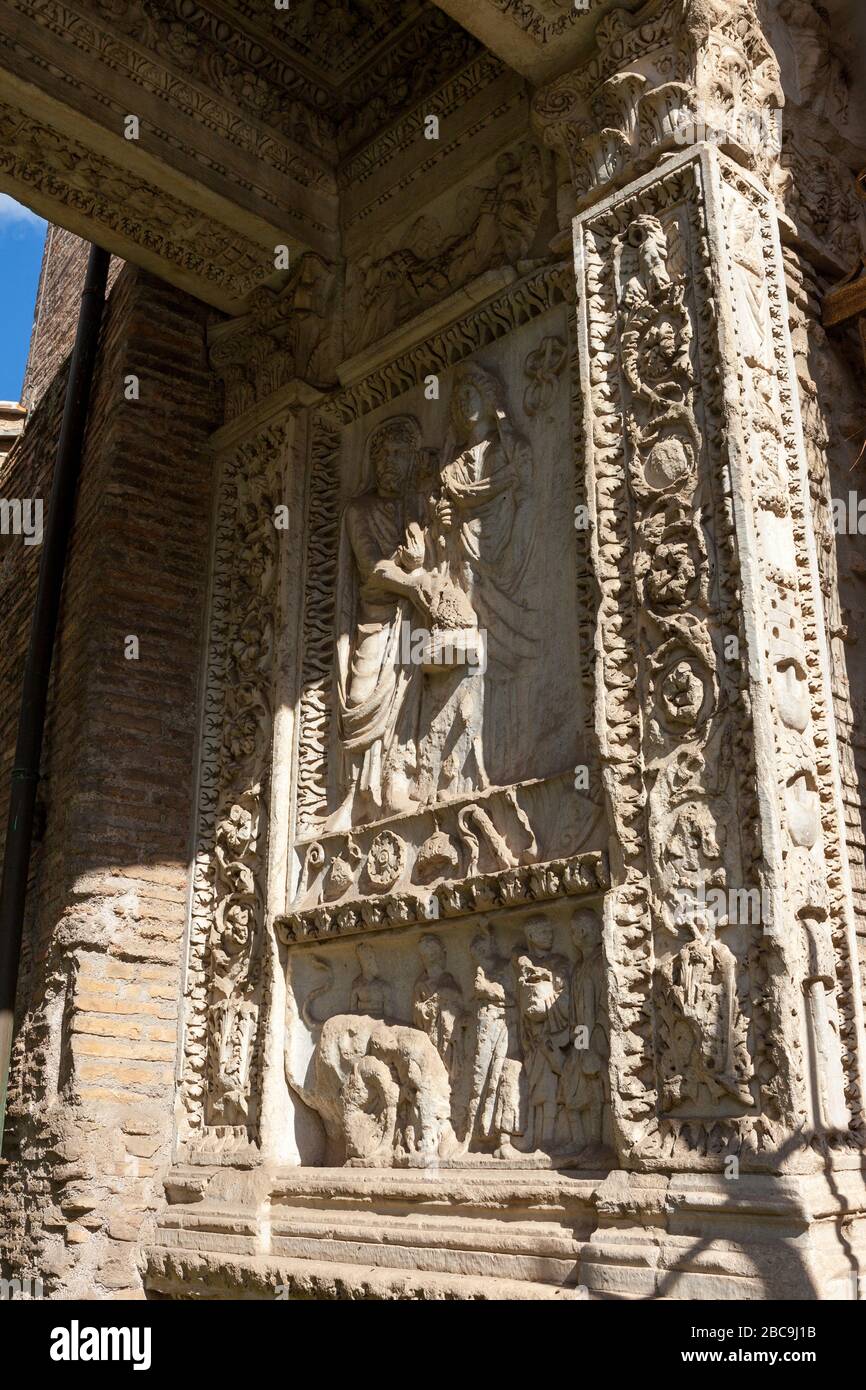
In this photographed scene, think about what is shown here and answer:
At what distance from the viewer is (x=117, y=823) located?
5.96m

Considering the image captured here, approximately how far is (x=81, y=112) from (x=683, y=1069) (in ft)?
15.0

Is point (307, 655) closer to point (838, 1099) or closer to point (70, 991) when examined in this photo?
point (70, 991)

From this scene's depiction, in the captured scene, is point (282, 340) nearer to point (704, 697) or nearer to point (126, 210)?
point (126, 210)

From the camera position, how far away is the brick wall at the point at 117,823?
18.1 ft

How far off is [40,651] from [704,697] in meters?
3.83

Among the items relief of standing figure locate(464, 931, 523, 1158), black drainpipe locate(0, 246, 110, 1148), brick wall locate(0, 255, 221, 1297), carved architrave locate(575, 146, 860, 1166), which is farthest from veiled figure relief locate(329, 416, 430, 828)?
black drainpipe locate(0, 246, 110, 1148)

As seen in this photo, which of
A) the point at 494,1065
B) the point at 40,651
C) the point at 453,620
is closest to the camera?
the point at 494,1065

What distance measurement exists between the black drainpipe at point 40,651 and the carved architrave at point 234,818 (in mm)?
818

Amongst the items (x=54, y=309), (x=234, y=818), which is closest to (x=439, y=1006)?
(x=234, y=818)

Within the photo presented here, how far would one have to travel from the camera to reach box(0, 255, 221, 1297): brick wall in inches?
217

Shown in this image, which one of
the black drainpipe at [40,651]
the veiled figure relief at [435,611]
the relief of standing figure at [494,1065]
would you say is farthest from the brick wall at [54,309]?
the relief of standing figure at [494,1065]

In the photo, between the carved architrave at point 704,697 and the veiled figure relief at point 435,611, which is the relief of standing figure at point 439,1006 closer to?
the veiled figure relief at point 435,611

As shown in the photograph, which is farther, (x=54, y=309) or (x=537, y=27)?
(x=54, y=309)

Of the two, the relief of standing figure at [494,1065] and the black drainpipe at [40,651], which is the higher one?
the black drainpipe at [40,651]
